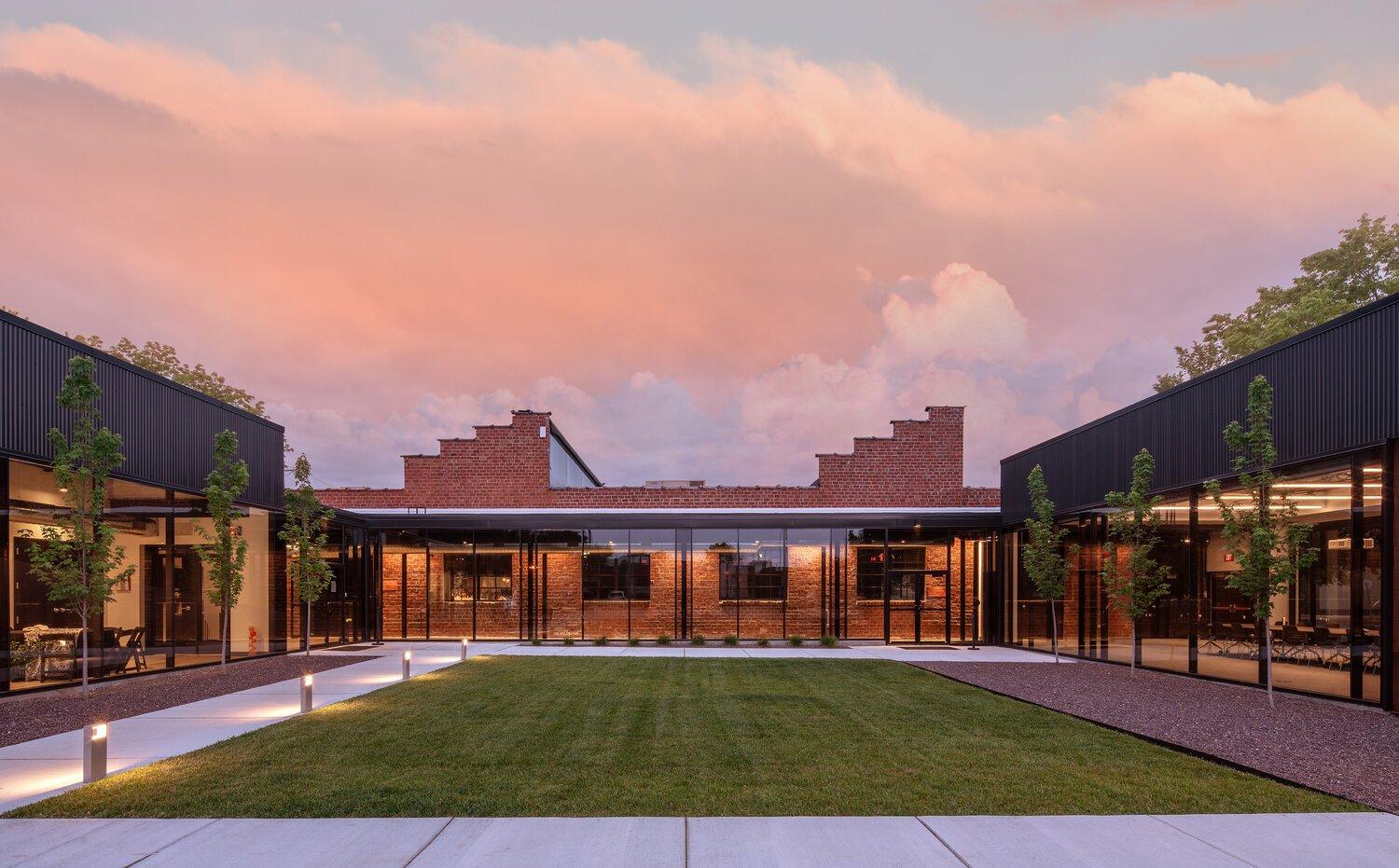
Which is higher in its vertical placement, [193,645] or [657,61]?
[657,61]

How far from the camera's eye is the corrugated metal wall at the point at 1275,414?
1202cm

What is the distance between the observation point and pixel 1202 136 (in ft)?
77.2

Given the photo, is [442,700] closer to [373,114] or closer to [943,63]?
[373,114]

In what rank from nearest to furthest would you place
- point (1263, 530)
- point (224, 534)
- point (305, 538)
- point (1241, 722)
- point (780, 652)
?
point (1241, 722) < point (1263, 530) < point (224, 534) < point (305, 538) < point (780, 652)

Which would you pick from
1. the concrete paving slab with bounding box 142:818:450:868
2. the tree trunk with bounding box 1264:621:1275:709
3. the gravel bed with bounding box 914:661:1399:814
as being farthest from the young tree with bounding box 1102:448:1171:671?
the concrete paving slab with bounding box 142:818:450:868

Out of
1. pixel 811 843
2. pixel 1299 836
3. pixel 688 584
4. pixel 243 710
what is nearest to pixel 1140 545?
pixel 1299 836

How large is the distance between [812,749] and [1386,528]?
8745mm

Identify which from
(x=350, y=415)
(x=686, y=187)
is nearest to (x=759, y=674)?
(x=686, y=187)

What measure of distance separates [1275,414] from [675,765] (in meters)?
11.8

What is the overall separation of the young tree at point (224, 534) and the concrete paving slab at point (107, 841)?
38.2 feet

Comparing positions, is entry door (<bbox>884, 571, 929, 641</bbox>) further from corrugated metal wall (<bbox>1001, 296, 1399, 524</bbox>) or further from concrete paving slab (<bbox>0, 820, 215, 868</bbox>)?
concrete paving slab (<bbox>0, 820, 215, 868</bbox>)

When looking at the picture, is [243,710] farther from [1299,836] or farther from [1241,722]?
[1241,722]

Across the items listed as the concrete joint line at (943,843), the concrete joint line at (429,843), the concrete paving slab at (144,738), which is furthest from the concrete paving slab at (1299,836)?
the concrete paving slab at (144,738)

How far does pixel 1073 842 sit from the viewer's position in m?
6.10
